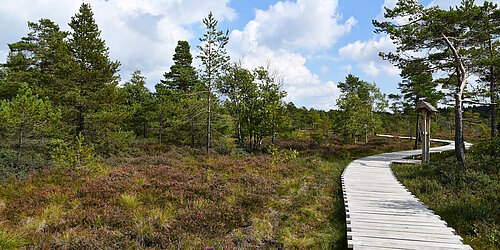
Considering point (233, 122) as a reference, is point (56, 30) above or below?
above

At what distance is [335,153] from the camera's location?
74.3 ft

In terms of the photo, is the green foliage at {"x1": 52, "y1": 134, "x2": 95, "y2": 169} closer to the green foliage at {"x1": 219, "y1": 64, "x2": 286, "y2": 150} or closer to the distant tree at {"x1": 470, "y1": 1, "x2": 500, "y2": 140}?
the green foliage at {"x1": 219, "y1": 64, "x2": 286, "y2": 150}

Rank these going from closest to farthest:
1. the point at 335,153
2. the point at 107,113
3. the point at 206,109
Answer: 1. the point at 107,113
2. the point at 206,109
3. the point at 335,153

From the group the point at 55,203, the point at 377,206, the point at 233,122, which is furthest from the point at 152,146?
the point at 377,206

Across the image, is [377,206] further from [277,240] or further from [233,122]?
[233,122]

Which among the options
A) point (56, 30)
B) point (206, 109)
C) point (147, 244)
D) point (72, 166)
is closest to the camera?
point (147, 244)

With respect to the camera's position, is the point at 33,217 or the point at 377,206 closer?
the point at 33,217

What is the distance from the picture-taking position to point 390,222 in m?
5.81

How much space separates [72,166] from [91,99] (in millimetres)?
7304

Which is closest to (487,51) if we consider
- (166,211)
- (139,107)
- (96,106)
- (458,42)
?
(458,42)

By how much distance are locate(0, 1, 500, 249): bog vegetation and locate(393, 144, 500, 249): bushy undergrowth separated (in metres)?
0.04

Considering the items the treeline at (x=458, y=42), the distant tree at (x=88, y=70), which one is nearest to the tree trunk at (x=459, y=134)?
the treeline at (x=458, y=42)

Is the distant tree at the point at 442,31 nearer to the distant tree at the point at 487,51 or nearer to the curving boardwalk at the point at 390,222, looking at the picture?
the distant tree at the point at 487,51

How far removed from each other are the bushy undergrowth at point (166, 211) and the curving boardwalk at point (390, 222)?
458mm
